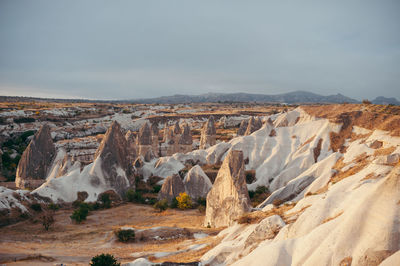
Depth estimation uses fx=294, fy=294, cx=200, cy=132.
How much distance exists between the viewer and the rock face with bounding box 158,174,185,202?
3388cm

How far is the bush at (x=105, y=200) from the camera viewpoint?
31844 millimetres

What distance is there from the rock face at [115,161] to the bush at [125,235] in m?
13.2

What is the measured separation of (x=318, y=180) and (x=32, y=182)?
33228 mm

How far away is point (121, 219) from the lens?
2867cm

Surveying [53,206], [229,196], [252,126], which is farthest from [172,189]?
[252,126]

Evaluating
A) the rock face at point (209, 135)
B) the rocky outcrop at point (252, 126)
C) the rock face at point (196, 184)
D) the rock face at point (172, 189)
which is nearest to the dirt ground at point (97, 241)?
the rock face at point (172, 189)

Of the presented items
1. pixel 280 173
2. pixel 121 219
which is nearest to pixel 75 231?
pixel 121 219

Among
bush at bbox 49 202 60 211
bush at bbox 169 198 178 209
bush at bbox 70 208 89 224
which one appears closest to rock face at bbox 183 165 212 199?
bush at bbox 169 198 178 209

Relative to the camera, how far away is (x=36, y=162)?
123 ft

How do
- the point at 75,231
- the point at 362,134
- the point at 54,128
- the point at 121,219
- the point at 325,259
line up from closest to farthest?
the point at 325,259 → the point at 75,231 → the point at 121,219 → the point at 362,134 → the point at 54,128

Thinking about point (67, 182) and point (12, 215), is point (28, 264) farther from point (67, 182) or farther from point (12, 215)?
point (67, 182)

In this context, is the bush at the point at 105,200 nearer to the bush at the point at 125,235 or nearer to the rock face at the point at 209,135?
the bush at the point at 125,235

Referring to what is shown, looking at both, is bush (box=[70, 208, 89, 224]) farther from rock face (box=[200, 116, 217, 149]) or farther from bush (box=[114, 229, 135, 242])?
rock face (box=[200, 116, 217, 149])

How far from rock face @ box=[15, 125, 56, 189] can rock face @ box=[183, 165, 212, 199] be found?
18.8 metres
